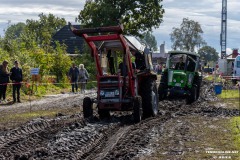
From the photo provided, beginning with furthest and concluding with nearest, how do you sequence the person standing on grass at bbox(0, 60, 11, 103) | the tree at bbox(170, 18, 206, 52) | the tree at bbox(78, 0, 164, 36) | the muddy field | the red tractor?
the tree at bbox(170, 18, 206, 52) → the tree at bbox(78, 0, 164, 36) → the person standing on grass at bbox(0, 60, 11, 103) → the red tractor → the muddy field

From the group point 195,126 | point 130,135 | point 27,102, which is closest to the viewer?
point 130,135

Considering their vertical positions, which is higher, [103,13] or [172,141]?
[103,13]

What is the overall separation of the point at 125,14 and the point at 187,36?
61410mm

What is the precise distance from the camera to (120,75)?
16.5 metres

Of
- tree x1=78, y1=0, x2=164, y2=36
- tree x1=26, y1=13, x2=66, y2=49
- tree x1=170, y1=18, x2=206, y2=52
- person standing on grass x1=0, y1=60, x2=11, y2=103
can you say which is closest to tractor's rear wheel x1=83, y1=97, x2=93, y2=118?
person standing on grass x1=0, y1=60, x2=11, y2=103

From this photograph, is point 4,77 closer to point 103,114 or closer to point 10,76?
point 10,76

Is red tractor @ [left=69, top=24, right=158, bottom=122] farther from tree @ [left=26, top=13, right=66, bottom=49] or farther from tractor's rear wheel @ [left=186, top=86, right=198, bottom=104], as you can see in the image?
tree @ [left=26, top=13, right=66, bottom=49]

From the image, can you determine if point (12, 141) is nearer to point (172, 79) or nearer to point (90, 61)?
point (172, 79)

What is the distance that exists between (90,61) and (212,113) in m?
24.7

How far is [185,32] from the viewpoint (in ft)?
357

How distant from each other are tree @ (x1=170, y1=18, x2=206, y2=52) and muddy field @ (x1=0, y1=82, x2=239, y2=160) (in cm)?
8940

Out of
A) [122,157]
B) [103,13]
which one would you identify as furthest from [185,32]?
[122,157]

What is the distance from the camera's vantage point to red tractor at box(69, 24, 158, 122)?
16.1 metres

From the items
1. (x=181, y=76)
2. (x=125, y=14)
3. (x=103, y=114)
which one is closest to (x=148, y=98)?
(x=103, y=114)
